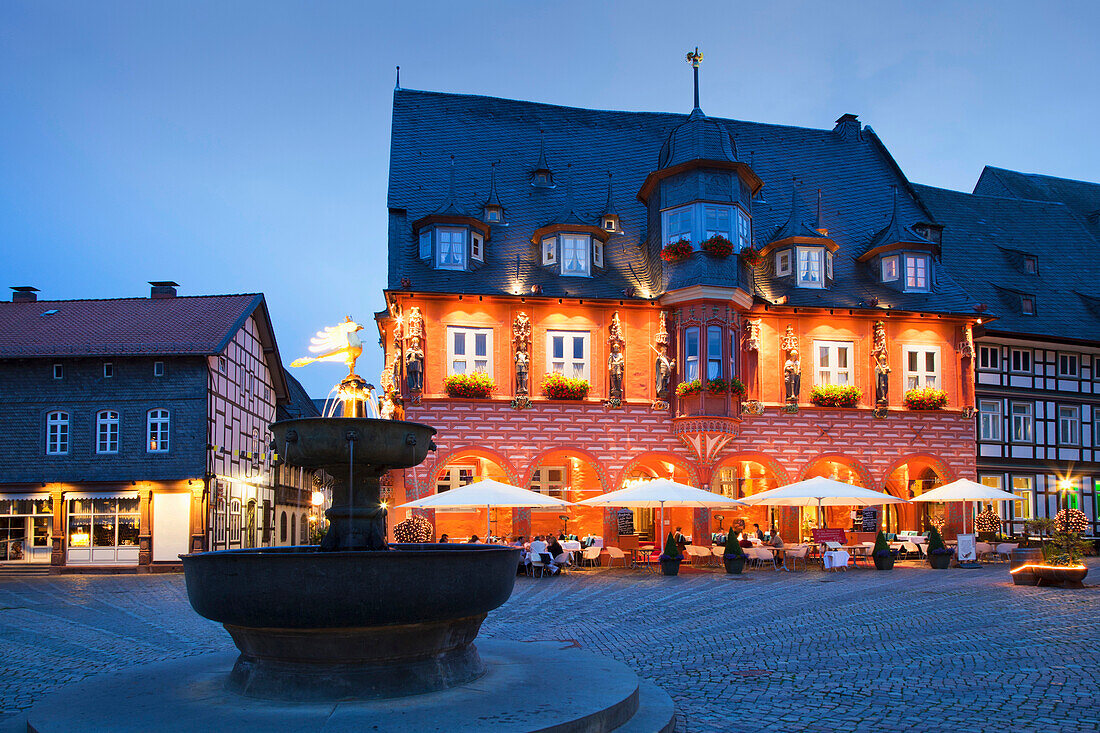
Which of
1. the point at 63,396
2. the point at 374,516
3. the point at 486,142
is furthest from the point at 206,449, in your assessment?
the point at 374,516

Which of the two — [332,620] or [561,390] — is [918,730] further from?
[561,390]

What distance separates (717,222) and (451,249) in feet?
26.8

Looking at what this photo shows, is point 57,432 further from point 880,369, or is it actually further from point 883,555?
point 880,369

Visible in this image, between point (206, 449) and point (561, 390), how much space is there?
35.1 feet

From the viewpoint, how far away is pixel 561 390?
29.0 meters

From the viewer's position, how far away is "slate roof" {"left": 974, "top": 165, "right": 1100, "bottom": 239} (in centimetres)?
4488

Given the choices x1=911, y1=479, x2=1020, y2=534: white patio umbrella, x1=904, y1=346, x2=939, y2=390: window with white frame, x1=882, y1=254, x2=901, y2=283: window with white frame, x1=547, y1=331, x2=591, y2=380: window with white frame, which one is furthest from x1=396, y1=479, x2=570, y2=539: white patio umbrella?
x1=882, y1=254, x2=901, y2=283: window with white frame

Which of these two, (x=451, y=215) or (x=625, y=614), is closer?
(x=625, y=614)

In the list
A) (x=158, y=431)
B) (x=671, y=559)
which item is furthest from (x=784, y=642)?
(x=158, y=431)

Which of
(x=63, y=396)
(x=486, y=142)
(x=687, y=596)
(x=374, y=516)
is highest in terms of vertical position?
(x=486, y=142)

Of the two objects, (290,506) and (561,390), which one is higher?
(561,390)

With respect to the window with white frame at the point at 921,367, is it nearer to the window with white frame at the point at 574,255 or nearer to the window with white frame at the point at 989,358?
the window with white frame at the point at 989,358

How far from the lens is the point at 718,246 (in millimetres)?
29188

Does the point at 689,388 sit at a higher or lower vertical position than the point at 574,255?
lower
